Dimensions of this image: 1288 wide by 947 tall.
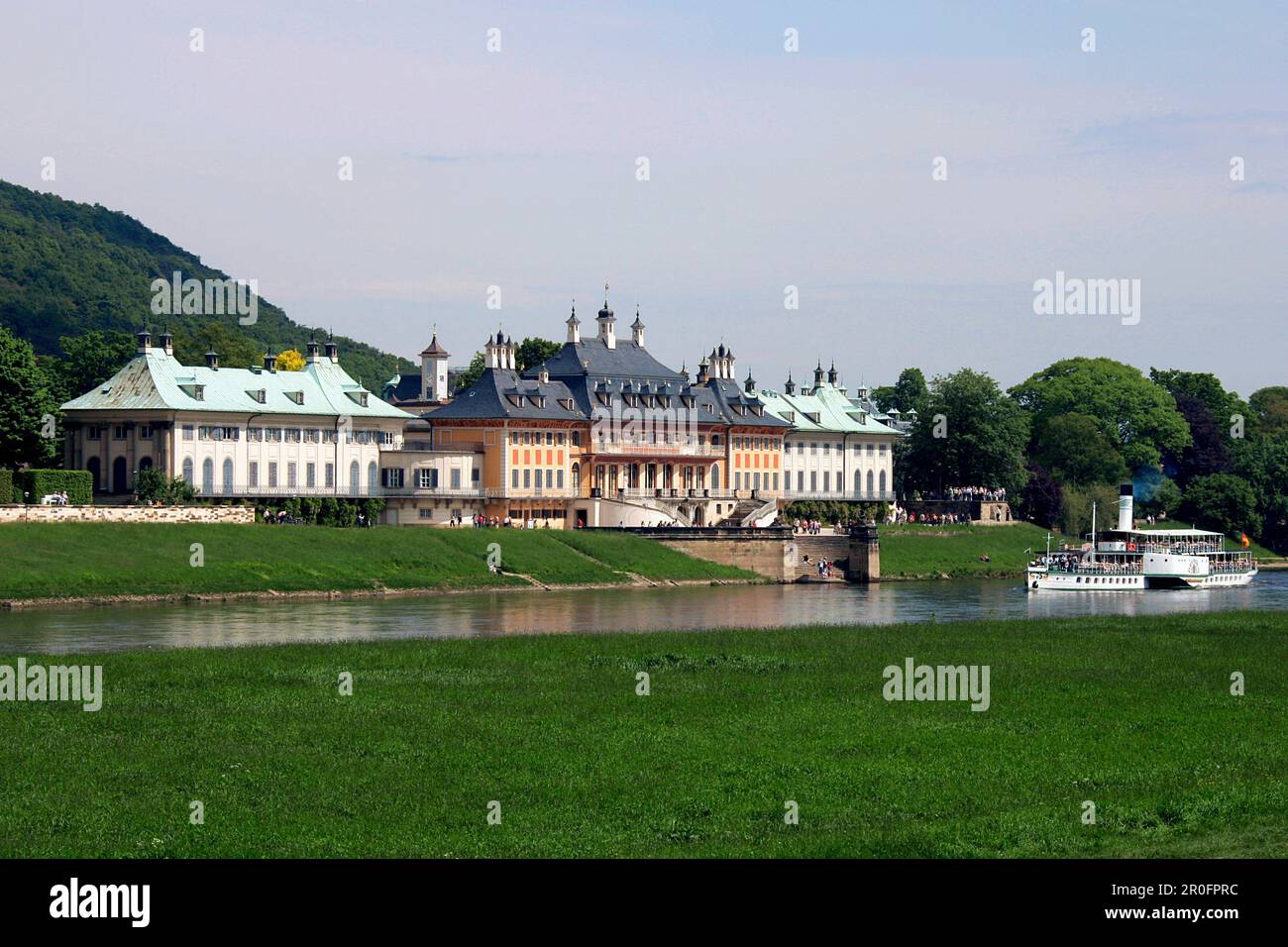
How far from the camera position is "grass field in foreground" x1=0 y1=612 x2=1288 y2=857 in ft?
81.8

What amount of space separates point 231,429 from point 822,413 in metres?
49.4

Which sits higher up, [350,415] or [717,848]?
[350,415]

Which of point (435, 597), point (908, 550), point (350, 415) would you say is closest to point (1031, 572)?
point (908, 550)

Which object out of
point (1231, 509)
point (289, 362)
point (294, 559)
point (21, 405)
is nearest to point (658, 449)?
point (289, 362)

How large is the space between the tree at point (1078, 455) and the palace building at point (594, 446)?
2505 centimetres

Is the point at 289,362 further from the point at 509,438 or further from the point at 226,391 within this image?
the point at 226,391

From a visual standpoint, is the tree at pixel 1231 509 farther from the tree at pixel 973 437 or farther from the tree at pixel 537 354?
the tree at pixel 537 354

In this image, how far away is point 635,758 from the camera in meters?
30.7

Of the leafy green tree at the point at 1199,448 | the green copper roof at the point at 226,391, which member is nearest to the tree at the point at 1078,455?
the leafy green tree at the point at 1199,448

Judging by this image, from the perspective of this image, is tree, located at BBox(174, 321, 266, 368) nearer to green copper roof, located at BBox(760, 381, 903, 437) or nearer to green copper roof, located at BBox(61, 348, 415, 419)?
green copper roof, located at BBox(61, 348, 415, 419)

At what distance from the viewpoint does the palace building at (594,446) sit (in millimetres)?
108625
